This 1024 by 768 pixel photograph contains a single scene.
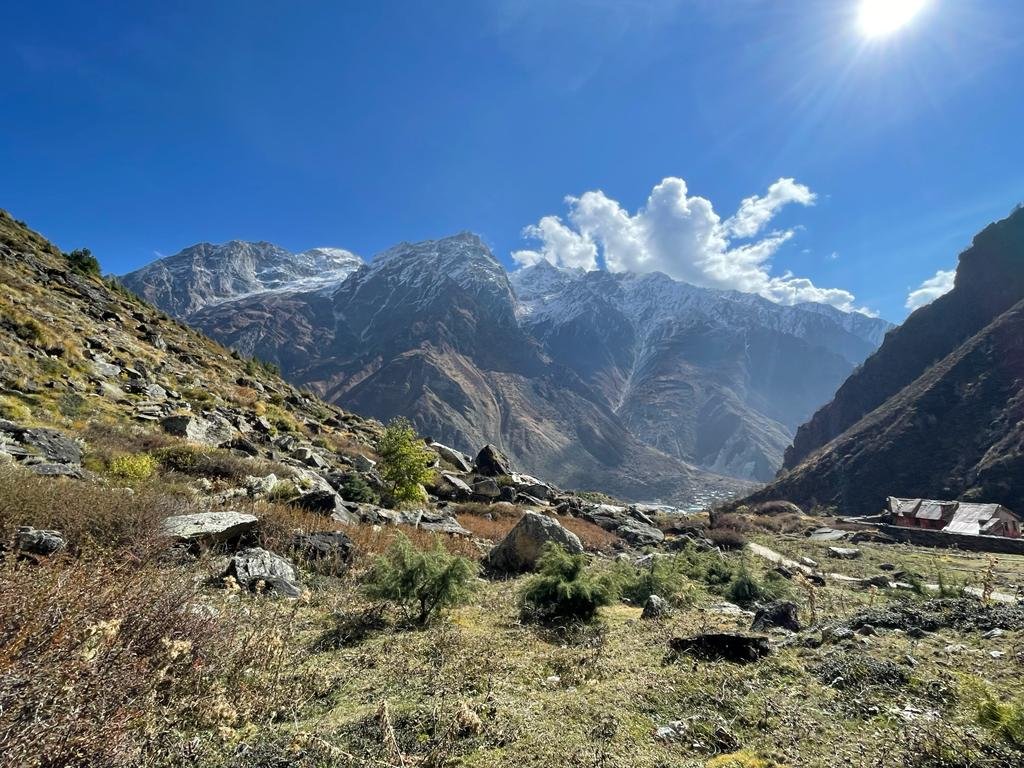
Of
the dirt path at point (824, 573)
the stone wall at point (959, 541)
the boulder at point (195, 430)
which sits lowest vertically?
the stone wall at point (959, 541)

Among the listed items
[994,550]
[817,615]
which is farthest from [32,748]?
[994,550]

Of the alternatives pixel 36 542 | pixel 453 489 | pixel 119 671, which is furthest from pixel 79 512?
pixel 453 489

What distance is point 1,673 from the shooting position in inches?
105

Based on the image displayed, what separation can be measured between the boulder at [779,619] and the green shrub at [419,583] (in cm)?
435

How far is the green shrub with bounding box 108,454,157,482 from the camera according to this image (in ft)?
32.3

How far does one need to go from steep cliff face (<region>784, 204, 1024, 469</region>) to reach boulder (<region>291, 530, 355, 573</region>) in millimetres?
168939

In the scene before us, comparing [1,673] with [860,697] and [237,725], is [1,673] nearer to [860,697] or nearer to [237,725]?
[237,725]

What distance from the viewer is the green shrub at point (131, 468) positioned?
984cm

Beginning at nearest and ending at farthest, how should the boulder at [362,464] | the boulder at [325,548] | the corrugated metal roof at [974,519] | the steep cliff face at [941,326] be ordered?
1. the boulder at [325,548]
2. the boulder at [362,464]
3. the corrugated metal roof at [974,519]
4. the steep cliff face at [941,326]

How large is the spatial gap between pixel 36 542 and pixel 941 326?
636 ft

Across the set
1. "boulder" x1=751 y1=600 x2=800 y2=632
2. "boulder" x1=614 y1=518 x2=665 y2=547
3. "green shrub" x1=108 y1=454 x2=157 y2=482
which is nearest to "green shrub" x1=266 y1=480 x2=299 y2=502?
"green shrub" x1=108 y1=454 x2=157 y2=482

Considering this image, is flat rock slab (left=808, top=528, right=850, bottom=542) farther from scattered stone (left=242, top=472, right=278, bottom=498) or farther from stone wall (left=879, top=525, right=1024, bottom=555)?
scattered stone (left=242, top=472, right=278, bottom=498)

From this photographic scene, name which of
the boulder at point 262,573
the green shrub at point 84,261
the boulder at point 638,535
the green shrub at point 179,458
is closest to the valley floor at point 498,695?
the boulder at point 262,573

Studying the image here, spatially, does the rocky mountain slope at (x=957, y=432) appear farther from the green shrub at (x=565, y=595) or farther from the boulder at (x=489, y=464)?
the green shrub at (x=565, y=595)
